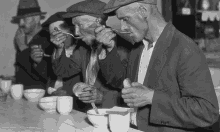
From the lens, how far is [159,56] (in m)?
1.76

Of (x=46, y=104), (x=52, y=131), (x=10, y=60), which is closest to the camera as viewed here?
(x=52, y=131)

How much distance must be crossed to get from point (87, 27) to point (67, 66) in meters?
0.41

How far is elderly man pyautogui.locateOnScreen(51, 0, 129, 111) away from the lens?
2.41 m

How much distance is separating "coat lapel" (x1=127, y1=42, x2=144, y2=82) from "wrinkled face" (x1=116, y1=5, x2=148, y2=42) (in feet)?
0.80

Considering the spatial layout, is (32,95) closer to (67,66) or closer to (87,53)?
(67,66)

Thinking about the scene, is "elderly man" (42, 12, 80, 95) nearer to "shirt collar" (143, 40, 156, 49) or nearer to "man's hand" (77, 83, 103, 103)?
"man's hand" (77, 83, 103, 103)

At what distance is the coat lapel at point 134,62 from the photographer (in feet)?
6.50

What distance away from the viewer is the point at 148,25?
179 cm

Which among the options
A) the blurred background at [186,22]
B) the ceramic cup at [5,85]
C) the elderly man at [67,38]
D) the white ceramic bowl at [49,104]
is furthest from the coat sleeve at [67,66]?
the blurred background at [186,22]

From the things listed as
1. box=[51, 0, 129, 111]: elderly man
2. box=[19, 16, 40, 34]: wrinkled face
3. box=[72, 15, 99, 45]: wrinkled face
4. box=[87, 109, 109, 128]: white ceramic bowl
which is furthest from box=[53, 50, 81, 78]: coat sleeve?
box=[19, 16, 40, 34]: wrinkled face

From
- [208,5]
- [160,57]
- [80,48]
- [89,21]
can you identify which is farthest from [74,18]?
[208,5]

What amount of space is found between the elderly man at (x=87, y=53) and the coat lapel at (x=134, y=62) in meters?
0.26

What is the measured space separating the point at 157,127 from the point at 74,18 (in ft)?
3.72

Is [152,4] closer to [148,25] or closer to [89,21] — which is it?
[148,25]
